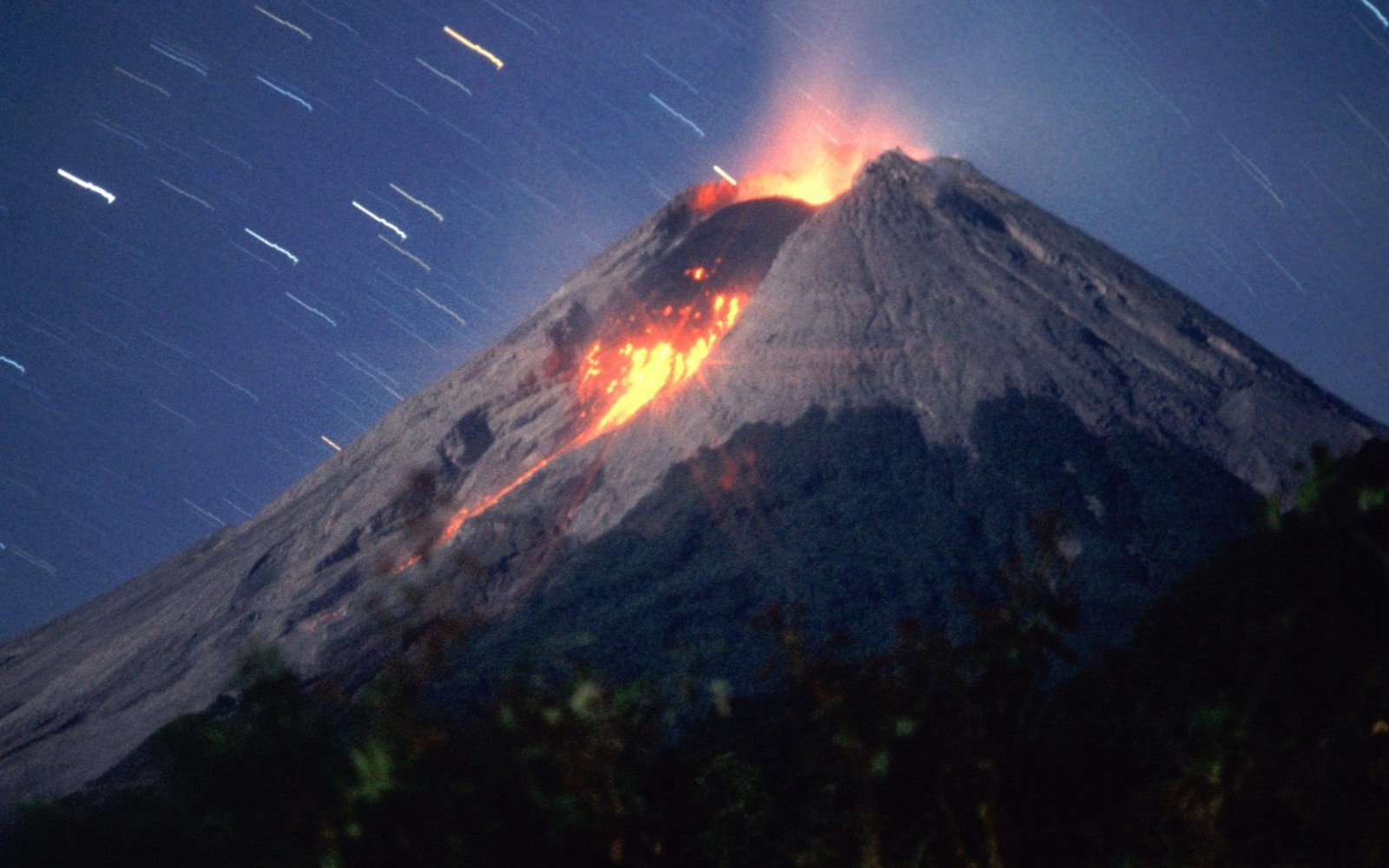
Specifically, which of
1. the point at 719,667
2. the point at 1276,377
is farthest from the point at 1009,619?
the point at 1276,377

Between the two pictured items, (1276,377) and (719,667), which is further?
(1276,377)

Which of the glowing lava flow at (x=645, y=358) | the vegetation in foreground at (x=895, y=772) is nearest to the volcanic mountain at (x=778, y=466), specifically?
the glowing lava flow at (x=645, y=358)

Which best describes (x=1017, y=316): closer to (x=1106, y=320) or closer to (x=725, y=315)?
(x=1106, y=320)

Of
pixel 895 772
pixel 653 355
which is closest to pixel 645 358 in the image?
pixel 653 355

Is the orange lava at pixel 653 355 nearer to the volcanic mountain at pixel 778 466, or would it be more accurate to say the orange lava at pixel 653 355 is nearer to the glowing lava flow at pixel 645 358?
the glowing lava flow at pixel 645 358

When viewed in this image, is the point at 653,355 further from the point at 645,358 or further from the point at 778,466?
the point at 778,466

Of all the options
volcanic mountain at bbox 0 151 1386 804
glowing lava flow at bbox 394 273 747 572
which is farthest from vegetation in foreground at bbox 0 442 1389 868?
glowing lava flow at bbox 394 273 747 572
